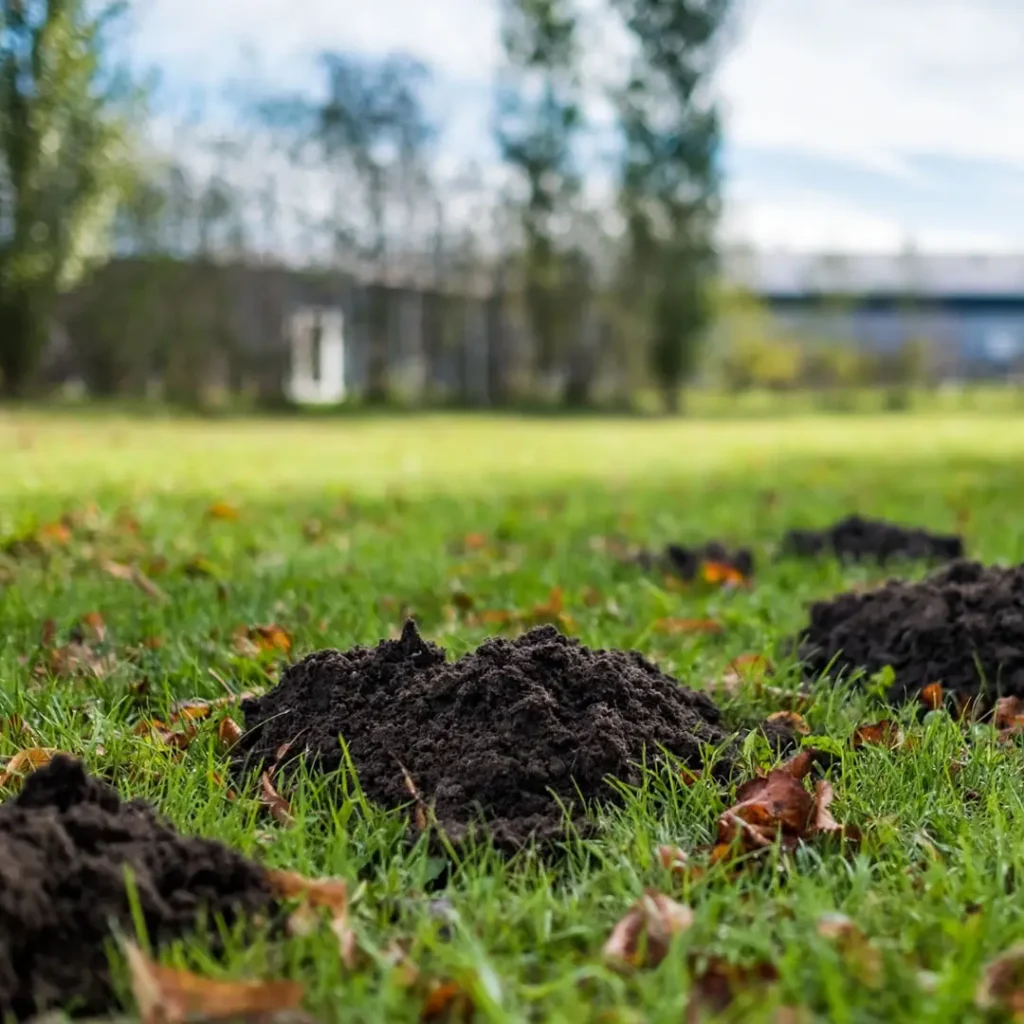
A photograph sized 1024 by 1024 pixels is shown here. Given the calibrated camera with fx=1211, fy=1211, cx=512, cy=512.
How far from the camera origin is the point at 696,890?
1.95m

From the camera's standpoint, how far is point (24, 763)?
249cm

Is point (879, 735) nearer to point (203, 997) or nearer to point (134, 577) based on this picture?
point (203, 997)

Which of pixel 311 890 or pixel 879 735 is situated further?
pixel 879 735

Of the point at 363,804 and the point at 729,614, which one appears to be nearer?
the point at 363,804

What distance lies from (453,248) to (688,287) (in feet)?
18.5

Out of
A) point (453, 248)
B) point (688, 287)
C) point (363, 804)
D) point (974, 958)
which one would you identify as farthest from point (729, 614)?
point (688, 287)

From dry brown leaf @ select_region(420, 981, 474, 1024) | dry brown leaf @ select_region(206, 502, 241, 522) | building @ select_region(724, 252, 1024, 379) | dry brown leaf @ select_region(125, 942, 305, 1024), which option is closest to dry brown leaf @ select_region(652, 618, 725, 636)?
dry brown leaf @ select_region(420, 981, 474, 1024)

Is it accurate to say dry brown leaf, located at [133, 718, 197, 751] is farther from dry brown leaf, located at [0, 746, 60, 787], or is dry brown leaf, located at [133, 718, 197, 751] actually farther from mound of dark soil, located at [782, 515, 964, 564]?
mound of dark soil, located at [782, 515, 964, 564]

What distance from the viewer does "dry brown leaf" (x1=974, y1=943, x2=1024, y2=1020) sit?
5.07 ft

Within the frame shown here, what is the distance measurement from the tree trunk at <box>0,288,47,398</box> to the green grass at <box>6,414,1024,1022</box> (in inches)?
474

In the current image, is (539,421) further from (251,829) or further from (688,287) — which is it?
(251,829)

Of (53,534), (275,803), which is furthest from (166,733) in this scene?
(53,534)

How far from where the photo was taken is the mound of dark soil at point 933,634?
10.6 ft

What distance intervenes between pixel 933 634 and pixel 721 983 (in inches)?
78.3
